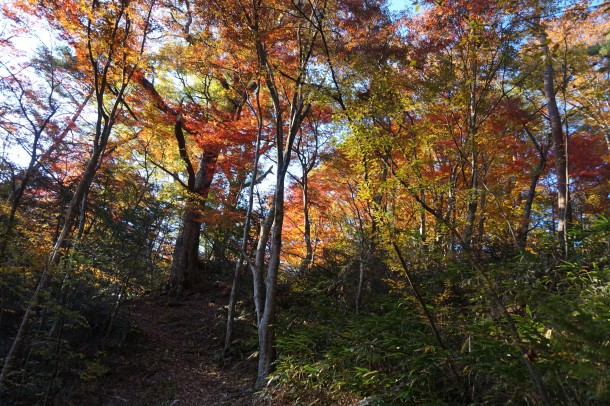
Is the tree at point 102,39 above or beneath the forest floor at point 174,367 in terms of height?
above

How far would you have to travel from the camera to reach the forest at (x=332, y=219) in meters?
3.90

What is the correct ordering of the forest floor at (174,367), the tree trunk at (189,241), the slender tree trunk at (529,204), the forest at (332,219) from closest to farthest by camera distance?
the forest at (332,219) → the forest floor at (174,367) → the slender tree trunk at (529,204) → the tree trunk at (189,241)

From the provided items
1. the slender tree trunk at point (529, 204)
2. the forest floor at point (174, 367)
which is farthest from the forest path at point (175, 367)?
the slender tree trunk at point (529, 204)

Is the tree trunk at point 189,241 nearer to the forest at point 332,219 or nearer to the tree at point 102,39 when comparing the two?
the forest at point 332,219

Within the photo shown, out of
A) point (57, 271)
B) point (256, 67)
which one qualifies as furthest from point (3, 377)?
point (256, 67)

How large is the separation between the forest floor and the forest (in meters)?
0.05

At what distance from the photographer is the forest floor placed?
20.4 ft

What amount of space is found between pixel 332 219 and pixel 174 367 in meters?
7.62

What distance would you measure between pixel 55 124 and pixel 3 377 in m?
7.88

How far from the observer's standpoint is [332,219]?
13391mm

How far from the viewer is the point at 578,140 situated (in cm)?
1155

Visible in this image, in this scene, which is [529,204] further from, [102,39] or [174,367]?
[102,39]

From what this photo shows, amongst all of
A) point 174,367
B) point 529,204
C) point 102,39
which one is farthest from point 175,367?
point 529,204

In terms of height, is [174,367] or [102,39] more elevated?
[102,39]
